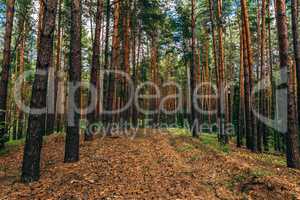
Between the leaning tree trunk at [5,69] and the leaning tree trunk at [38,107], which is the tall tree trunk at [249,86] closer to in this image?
the leaning tree trunk at [38,107]

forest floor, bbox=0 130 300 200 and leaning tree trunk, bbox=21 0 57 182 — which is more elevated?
leaning tree trunk, bbox=21 0 57 182

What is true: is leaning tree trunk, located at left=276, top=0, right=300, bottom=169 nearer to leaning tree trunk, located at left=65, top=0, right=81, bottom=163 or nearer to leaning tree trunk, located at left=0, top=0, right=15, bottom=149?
leaning tree trunk, located at left=65, top=0, right=81, bottom=163

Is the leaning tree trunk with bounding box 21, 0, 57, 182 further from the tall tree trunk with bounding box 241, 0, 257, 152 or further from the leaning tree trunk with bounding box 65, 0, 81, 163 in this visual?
the tall tree trunk with bounding box 241, 0, 257, 152

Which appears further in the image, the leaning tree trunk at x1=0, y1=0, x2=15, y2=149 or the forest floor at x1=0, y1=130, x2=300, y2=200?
the leaning tree trunk at x1=0, y1=0, x2=15, y2=149

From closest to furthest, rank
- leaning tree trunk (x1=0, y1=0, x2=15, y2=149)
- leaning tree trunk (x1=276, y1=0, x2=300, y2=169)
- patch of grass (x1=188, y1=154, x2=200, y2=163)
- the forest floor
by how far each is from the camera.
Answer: the forest floor < leaning tree trunk (x1=276, y1=0, x2=300, y2=169) < patch of grass (x1=188, y1=154, x2=200, y2=163) < leaning tree trunk (x1=0, y1=0, x2=15, y2=149)

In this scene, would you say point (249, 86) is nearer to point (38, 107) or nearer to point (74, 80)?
point (74, 80)

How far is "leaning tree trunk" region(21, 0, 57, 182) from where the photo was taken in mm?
5891

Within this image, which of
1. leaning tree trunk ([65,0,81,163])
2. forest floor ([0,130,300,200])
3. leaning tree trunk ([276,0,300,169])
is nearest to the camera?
forest floor ([0,130,300,200])

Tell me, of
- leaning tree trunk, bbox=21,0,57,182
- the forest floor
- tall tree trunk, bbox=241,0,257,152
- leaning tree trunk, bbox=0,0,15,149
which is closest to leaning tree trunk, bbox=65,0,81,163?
the forest floor

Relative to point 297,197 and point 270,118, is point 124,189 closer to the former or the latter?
point 297,197

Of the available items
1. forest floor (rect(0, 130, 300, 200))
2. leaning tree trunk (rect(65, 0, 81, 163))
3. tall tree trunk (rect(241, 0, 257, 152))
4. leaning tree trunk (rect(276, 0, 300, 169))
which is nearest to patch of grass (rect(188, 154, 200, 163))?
forest floor (rect(0, 130, 300, 200))

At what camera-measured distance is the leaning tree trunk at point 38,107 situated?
589cm

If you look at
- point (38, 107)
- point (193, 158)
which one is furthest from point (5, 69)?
point (193, 158)

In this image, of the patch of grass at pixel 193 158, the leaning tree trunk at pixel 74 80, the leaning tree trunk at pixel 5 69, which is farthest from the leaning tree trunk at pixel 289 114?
the leaning tree trunk at pixel 5 69
